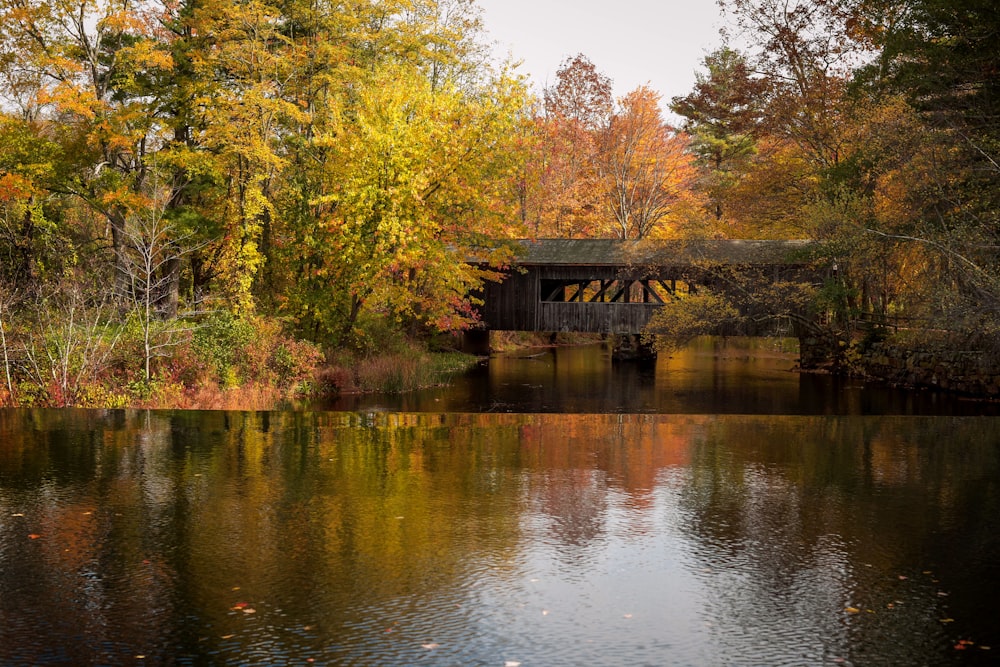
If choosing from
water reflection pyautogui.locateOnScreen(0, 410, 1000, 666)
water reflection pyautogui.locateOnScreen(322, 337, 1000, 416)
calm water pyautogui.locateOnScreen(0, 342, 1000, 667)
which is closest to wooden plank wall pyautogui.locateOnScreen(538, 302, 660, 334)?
water reflection pyautogui.locateOnScreen(322, 337, 1000, 416)

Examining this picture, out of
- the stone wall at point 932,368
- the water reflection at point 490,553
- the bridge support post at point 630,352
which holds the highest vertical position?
the bridge support post at point 630,352

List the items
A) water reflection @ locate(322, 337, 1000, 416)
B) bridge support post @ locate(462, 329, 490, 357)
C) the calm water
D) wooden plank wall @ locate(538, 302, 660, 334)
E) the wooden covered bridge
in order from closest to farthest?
the calm water → water reflection @ locate(322, 337, 1000, 416) → the wooden covered bridge → wooden plank wall @ locate(538, 302, 660, 334) → bridge support post @ locate(462, 329, 490, 357)

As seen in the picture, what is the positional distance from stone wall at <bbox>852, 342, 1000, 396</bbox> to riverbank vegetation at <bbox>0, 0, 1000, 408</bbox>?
3.72 ft

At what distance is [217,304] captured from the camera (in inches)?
981

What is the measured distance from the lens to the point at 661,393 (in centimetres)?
2914

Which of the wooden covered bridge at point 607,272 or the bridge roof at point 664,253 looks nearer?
the bridge roof at point 664,253

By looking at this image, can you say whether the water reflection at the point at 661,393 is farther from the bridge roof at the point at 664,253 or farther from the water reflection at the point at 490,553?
the water reflection at the point at 490,553

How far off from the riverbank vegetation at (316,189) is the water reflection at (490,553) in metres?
9.17

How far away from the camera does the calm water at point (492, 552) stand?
5.75m

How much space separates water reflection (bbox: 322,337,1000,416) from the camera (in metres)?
24.8

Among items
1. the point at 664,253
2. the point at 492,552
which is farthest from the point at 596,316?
the point at 492,552

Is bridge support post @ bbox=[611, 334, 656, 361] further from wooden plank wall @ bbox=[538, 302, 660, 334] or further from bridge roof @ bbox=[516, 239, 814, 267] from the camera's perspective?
bridge roof @ bbox=[516, 239, 814, 267]

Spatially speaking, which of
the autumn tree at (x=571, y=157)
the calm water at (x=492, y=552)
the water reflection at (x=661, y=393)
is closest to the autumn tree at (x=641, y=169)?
the autumn tree at (x=571, y=157)

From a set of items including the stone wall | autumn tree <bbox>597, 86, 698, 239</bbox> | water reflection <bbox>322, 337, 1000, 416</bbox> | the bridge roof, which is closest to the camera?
water reflection <bbox>322, 337, 1000, 416</bbox>
